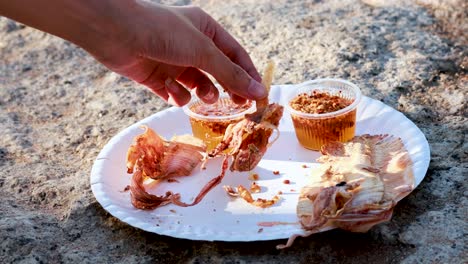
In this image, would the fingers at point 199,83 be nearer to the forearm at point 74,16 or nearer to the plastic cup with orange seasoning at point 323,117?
the plastic cup with orange seasoning at point 323,117

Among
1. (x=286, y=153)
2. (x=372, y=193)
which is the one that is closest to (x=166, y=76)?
(x=286, y=153)

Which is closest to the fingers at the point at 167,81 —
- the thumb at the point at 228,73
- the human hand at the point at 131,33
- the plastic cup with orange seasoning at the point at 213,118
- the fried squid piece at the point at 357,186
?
the plastic cup with orange seasoning at the point at 213,118

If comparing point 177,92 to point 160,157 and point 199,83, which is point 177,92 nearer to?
point 199,83

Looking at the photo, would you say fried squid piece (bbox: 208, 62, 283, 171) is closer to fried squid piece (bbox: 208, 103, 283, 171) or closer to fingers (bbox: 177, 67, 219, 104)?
fried squid piece (bbox: 208, 103, 283, 171)

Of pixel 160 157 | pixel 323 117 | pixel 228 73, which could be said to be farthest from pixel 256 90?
pixel 160 157

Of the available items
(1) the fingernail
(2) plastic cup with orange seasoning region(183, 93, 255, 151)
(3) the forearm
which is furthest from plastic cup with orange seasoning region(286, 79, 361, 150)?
(3) the forearm

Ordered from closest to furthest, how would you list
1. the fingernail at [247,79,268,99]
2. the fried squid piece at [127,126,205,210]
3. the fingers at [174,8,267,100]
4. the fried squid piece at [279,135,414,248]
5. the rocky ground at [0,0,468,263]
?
the fried squid piece at [279,135,414,248]
the rocky ground at [0,0,468,263]
the fingers at [174,8,267,100]
the fingernail at [247,79,268,99]
the fried squid piece at [127,126,205,210]

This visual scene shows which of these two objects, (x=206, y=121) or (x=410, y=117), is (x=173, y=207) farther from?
(x=410, y=117)

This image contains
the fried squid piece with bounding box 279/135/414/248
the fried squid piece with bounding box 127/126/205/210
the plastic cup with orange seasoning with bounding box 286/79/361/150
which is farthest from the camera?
the plastic cup with orange seasoning with bounding box 286/79/361/150
